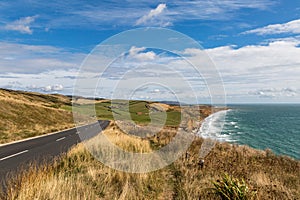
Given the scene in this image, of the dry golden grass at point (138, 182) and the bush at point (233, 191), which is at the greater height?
the bush at point (233, 191)

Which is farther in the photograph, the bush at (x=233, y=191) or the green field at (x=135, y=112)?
the green field at (x=135, y=112)

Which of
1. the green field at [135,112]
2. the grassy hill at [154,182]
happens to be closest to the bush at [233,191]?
the grassy hill at [154,182]

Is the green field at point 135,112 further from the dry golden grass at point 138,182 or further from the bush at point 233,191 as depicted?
the bush at point 233,191

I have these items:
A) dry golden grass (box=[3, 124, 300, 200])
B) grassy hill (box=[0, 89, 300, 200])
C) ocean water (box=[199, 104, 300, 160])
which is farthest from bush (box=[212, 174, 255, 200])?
ocean water (box=[199, 104, 300, 160])

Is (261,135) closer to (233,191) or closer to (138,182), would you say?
(138,182)

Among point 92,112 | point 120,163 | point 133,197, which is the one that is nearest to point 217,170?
point 120,163

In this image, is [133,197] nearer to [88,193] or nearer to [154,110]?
[88,193]

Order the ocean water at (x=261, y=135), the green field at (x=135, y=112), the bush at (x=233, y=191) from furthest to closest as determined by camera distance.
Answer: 1. the ocean water at (x=261, y=135)
2. the green field at (x=135, y=112)
3. the bush at (x=233, y=191)

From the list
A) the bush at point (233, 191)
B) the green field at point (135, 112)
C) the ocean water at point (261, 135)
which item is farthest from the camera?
the ocean water at point (261, 135)

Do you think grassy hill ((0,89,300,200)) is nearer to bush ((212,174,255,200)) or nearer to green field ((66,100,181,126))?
bush ((212,174,255,200))

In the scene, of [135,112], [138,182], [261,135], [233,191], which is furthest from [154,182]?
[261,135]

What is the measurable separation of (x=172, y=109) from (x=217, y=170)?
67.2 metres

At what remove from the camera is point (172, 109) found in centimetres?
7638

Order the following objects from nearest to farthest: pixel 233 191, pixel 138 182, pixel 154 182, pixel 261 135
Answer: pixel 233 191, pixel 138 182, pixel 154 182, pixel 261 135
